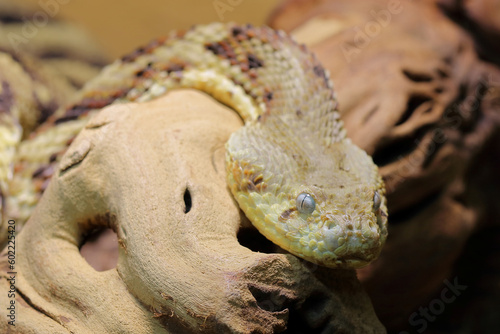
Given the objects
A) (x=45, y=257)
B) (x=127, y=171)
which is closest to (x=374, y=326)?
(x=127, y=171)

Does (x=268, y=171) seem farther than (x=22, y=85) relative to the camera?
No

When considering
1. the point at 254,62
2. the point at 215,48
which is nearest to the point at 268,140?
A: the point at 254,62

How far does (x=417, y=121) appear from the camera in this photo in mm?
3156

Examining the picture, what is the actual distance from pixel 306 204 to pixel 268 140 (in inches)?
16.8

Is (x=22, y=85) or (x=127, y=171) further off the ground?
(x=22, y=85)

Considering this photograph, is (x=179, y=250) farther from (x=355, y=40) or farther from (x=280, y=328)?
(x=355, y=40)

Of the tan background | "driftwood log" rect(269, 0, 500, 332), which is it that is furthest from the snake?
the tan background

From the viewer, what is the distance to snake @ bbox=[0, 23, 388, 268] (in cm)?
192

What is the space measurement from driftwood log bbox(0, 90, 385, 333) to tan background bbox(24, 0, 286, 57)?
9.74 ft

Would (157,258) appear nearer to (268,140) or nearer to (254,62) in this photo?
(268,140)

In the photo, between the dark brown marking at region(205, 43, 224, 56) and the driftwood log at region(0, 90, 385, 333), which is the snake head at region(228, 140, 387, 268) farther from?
the dark brown marking at region(205, 43, 224, 56)

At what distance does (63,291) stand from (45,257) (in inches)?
7.7

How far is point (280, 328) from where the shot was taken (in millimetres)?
1771

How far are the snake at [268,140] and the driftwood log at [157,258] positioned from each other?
14 cm
